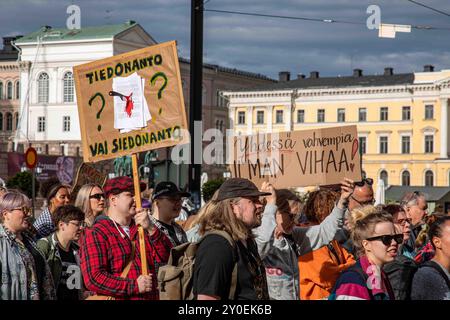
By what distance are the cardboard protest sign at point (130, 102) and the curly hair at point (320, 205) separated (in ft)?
5.23

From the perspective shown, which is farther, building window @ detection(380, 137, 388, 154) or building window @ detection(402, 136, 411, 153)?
building window @ detection(380, 137, 388, 154)

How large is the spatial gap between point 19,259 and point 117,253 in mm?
518

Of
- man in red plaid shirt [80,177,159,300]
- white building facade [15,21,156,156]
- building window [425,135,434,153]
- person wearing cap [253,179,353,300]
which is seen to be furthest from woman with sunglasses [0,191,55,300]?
white building facade [15,21,156,156]

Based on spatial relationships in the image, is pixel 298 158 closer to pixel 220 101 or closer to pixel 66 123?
pixel 66 123

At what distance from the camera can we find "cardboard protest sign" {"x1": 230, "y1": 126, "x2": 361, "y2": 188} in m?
7.43

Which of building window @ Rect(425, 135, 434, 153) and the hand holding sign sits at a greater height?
building window @ Rect(425, 135, 434, 153)

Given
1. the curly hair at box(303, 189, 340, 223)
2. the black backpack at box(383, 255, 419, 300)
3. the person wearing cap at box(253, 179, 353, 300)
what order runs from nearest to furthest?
the black backpack at box(383, 255, 419, 300)
the person wearing cap at box(253, 179, 353, 300)
the curly hair at box(303, 189, 340, 223)

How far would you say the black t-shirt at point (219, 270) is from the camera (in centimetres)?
459

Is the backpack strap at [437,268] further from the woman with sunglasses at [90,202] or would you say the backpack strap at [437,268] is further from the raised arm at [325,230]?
the woman with sunglasses at [90,202]

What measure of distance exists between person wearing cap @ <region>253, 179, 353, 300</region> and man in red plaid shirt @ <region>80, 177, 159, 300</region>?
654 millimetres

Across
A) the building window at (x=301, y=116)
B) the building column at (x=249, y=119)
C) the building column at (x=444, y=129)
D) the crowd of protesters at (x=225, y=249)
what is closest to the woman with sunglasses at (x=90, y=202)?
the crowd of protesters at (x=225, y=249)

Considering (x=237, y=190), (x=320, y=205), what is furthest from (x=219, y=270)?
(x=320, y=205)

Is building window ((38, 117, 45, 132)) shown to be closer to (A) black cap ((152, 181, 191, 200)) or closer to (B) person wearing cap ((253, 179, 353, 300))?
(A) black cap ((152, 181, 191, 200))
